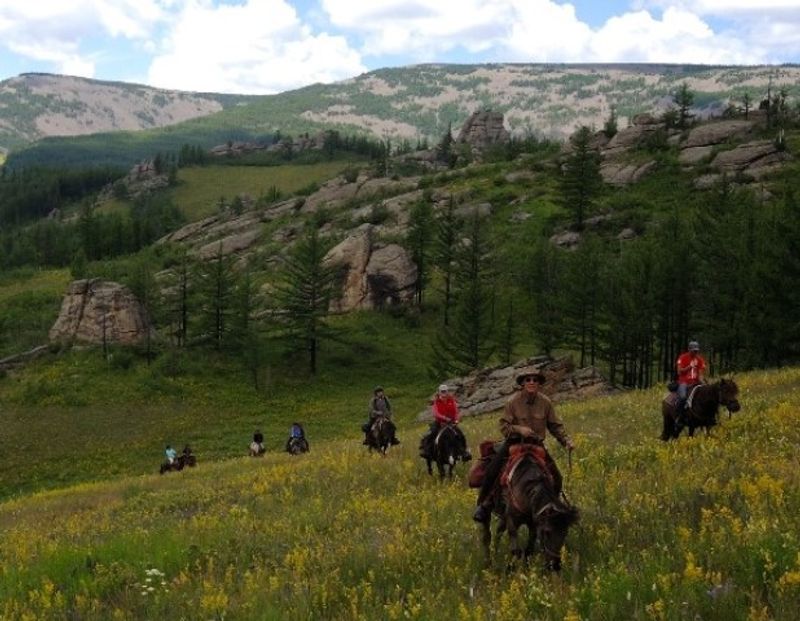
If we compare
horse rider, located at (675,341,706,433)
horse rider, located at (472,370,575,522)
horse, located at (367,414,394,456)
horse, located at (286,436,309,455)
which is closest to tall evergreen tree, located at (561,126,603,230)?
horse, located at (286,436,309,455)

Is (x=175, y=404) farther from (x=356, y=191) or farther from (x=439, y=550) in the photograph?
(x=356, y=191)

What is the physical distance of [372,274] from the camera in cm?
7938

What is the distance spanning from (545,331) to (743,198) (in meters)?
22.3

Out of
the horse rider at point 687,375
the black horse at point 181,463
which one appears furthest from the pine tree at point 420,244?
the horse rider at point 687,375

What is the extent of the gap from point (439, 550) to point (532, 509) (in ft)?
5.44

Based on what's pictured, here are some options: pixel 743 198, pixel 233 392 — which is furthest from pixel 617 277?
pixel 233 392

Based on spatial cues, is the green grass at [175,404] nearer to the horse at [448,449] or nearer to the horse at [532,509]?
the horse at [448,449]

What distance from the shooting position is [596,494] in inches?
427

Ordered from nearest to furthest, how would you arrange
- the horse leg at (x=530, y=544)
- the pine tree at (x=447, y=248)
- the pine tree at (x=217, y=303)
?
the horse leg at (x=530, y=544)
the pine tree at (x=217, y=303)
the pine tree at (x=447, y=248)

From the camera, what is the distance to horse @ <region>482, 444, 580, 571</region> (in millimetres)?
7828

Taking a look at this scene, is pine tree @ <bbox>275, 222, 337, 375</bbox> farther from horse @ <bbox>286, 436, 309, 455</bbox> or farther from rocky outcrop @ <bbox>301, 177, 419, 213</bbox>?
rocky outcrop @ <bbox>301, 177, 419, 213</bbox>

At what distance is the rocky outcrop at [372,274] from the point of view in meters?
78.6

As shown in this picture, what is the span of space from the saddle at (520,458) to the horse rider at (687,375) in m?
9.76

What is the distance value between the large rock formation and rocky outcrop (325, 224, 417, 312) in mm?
20901
